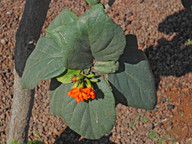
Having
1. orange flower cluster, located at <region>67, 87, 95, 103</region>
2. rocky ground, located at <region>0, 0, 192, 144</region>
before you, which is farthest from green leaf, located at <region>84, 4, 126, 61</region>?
rocky ground, located at <region>0, 0, 192, 144</region>

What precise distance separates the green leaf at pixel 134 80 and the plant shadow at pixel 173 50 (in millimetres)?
1418

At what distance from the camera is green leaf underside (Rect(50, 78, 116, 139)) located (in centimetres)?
98

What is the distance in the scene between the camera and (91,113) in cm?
105

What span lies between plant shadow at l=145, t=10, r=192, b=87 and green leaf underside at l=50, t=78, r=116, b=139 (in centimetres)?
155

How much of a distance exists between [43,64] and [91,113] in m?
0.31

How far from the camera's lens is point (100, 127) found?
1.03 m

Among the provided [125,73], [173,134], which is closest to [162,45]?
[173,134]

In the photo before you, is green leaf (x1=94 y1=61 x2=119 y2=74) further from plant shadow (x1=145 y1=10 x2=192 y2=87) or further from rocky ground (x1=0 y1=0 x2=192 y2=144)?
plant shadow (x1=145 y1=10 x2=192 y2=87)

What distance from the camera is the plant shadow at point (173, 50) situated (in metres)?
2.46

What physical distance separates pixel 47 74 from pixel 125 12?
2.00 metres

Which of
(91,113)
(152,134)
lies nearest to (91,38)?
(91,113)

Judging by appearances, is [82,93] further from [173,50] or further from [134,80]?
[173,50]

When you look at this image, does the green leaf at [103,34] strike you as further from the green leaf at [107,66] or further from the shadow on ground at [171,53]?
the shadow on ground at [171,53]

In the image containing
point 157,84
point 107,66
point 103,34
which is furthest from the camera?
point 157,84
